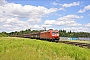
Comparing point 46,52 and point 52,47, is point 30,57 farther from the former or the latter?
point 52,47

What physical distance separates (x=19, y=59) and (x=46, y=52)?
3.91 metres

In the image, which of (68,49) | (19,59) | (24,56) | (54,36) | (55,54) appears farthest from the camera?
(54,36)

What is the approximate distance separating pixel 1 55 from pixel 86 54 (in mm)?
9642

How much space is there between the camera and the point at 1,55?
1917 cm

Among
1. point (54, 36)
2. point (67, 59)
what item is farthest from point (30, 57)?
point (54, 36)

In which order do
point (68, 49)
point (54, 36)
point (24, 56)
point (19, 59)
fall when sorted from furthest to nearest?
1. point (54, 36)
2. point (68, 49)
3. point (24, 56)
4. point (19, 59)

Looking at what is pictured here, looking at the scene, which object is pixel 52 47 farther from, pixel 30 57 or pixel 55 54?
pixel 30 57

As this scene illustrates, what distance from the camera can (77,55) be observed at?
18500mm

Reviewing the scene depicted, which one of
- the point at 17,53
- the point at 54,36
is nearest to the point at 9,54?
the point at 17,53

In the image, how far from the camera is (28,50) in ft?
66.0

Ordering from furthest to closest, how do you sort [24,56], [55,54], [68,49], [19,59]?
[68,49] < [55,54] < [24,56] < [19,59]

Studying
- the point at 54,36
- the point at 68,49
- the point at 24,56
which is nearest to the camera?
the point at 24,56

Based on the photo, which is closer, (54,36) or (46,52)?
(46,52)

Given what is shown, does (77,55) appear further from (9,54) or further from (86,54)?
(9,54)
